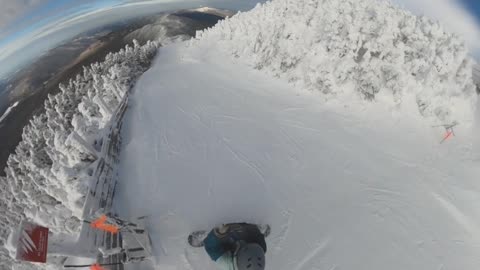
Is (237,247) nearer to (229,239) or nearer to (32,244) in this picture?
(229,239)

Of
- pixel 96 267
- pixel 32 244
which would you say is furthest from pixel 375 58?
pixel 32 244

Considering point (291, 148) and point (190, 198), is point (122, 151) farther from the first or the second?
point (291, 148)

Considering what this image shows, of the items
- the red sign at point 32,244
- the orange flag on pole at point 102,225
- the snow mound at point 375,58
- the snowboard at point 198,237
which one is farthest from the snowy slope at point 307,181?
the red sign at point 32,244

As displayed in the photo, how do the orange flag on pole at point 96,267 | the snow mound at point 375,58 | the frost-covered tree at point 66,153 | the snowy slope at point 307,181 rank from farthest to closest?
the snow mound at point 375,58, the frost-covered tree at point 66,153, the snowy slope at point 307,181, the orange flag on pole at point 96,267

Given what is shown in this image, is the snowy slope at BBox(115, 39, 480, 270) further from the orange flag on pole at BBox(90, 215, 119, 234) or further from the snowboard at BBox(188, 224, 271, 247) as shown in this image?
the orange flag on pole at BBox(90, 215, 119, 234)

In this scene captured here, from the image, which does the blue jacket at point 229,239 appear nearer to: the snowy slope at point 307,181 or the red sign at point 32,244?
the snowy slope at point 307,181

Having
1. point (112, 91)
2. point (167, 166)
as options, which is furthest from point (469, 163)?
point (112, 91)

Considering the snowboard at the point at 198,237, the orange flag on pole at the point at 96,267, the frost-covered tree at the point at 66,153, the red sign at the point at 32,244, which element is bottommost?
the frost-covered tree at the point at 66,153
